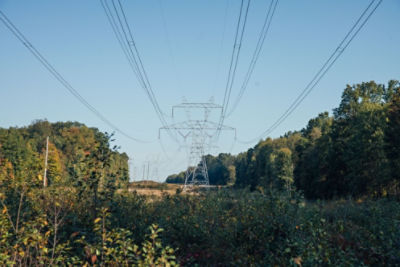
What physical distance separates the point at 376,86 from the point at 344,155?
12.9m

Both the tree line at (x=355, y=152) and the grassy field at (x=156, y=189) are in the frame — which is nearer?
the grassy field at (x=156, y=189)

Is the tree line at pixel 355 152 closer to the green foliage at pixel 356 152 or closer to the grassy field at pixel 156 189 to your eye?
the green foliage at pixel 356 152

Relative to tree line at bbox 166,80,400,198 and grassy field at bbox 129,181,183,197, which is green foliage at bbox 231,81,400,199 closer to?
tree line at bbox 166,80,400,198

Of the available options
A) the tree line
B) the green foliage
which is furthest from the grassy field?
the tree line

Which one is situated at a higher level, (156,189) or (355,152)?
(355,152)

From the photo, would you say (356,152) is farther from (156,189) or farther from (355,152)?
(156,189)

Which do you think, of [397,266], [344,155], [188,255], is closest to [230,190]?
[188,255]

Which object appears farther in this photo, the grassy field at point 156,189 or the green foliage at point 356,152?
the green foliage at point 356,152

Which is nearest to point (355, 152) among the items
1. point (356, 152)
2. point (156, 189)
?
point (356, 152)

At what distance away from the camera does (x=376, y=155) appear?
4000cm

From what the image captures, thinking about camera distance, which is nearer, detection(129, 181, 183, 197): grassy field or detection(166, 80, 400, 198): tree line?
detection(129, 181, 183, 197): grassy field

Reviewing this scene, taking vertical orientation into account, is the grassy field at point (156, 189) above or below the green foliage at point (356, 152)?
below

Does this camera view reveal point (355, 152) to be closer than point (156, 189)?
No

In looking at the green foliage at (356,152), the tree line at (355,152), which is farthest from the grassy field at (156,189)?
the tree line at (355,152)
